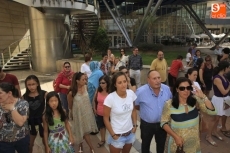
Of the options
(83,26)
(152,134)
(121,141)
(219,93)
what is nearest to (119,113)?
(121,141)

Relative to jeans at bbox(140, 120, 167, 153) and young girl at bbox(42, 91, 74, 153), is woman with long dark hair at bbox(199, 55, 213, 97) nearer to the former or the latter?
jeans at bbox(140, 120, 167, 153)

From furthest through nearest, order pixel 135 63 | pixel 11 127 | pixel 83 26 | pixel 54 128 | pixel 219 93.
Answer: pixel 83 26 < pixel 135 63 < pixel 219 93 < pixel 54 128 < pixel 11 127

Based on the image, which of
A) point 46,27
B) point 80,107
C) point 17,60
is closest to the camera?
point 80,107

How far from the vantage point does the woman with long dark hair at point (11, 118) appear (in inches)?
97.9

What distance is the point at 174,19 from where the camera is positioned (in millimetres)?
36906

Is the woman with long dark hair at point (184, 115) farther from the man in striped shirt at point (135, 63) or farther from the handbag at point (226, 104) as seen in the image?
the man in striped shirt at point (135, 63)

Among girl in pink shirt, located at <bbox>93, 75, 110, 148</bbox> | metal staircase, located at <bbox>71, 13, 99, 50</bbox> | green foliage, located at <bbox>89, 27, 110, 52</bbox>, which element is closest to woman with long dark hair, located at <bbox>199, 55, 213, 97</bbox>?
girl in pink shirt, located at <bbox>93, 75, 110, 148</bbox>

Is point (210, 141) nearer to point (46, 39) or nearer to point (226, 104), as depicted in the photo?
point (226, 104)

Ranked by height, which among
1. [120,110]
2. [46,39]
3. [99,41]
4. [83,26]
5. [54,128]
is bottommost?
[54,128]

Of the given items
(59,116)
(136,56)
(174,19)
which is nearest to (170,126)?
(59,116)

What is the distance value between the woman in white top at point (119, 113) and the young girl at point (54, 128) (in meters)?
0.67

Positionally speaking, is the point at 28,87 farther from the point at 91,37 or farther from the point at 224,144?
the point at 91,37

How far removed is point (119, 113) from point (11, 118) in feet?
4.33

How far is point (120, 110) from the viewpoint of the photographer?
277 cm
